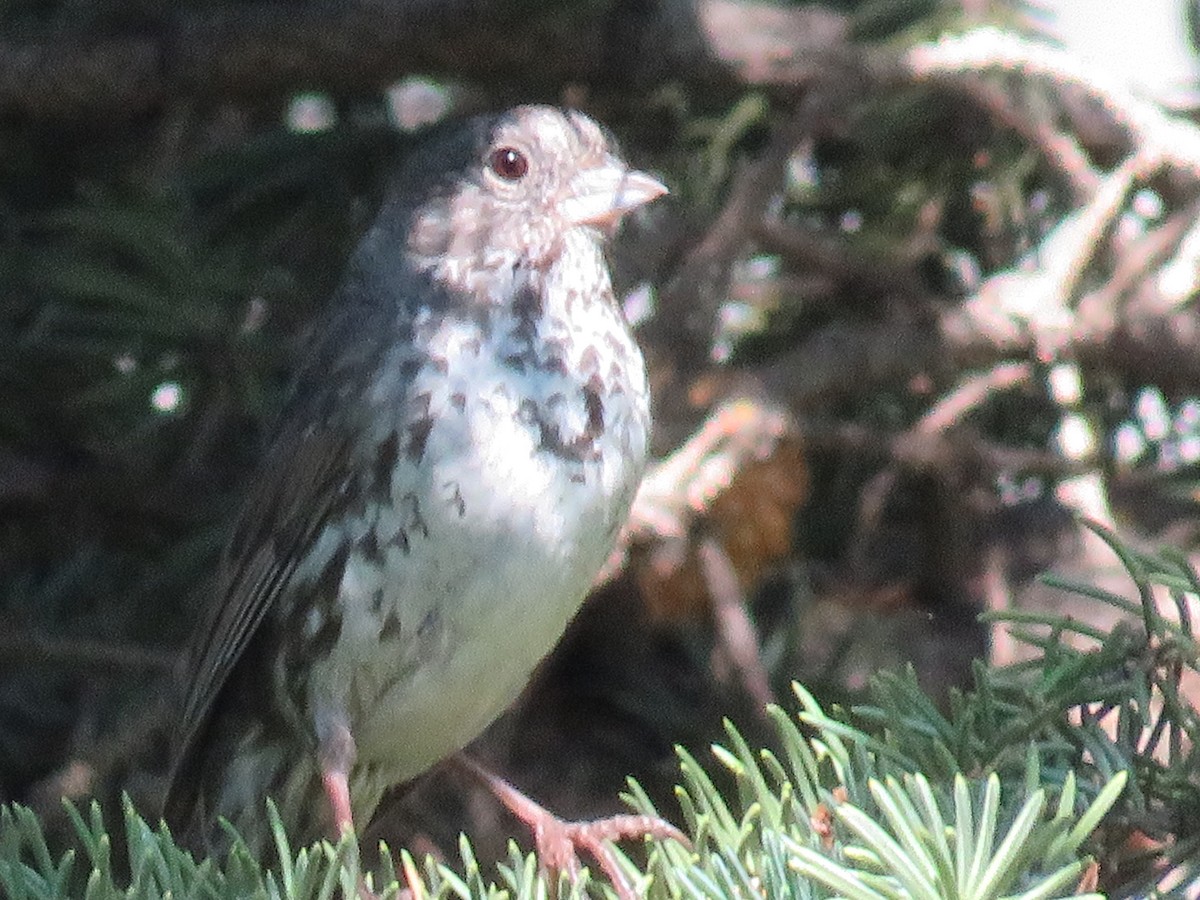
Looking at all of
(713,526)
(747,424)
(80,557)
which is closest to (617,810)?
(713,526)

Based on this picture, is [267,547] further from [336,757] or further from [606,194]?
[606,194]

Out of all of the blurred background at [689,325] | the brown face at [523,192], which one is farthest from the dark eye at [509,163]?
the blurred background at [689,325]

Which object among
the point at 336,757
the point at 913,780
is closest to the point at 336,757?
the point at 336,757

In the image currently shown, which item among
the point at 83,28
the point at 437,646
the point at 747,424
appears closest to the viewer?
the point at 437,646

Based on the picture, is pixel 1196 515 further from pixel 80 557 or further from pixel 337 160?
pixel 80 557

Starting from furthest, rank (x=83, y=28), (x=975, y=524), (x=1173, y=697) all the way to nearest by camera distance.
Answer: (x=975, y=524)
(x=83, y=28)
(x=1173, y=697)

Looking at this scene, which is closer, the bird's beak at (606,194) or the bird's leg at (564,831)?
the bird's leg at (564,831)

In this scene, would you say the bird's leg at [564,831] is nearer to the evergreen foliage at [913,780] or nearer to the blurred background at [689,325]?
the blurred background at [689,325]
